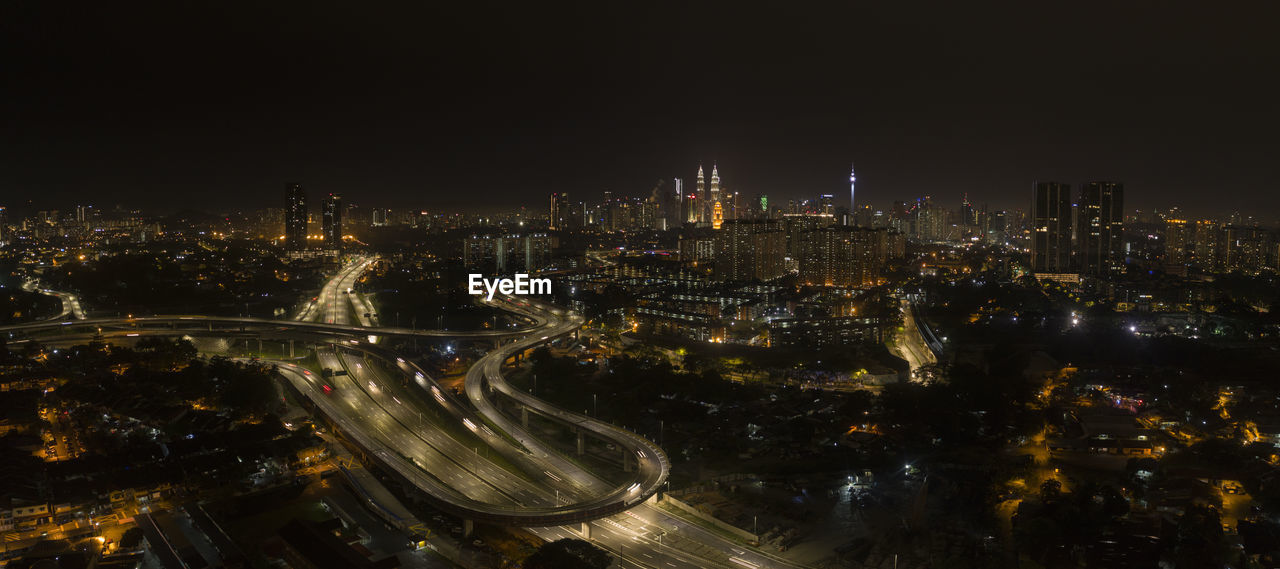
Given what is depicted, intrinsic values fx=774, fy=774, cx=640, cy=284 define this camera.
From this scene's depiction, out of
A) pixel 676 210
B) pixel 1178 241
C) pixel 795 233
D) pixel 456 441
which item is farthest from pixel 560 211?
pixel 456 441

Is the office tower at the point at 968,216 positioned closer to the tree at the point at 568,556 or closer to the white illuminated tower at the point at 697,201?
the white illuminated tower at the point at 697,201

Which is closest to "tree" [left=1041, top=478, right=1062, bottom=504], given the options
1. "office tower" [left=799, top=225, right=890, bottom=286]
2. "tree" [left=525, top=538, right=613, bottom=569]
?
"tree" [left=525, top=538, right=613, bottom=569]

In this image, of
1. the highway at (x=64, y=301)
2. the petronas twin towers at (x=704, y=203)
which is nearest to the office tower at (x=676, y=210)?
the petronas twin towers at (x=704, y=203)

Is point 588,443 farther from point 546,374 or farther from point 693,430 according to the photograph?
point 546,374

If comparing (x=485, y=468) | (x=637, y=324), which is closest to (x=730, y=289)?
(x=637, y=324)

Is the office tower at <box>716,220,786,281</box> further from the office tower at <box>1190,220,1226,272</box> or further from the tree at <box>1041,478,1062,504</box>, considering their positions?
the office tower at <box>1190,220,1226,272</box>

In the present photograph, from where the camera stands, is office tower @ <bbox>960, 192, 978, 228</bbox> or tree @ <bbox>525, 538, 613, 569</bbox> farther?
A: office tower @ <bbox>960, 192, 978, 228</bbox>
